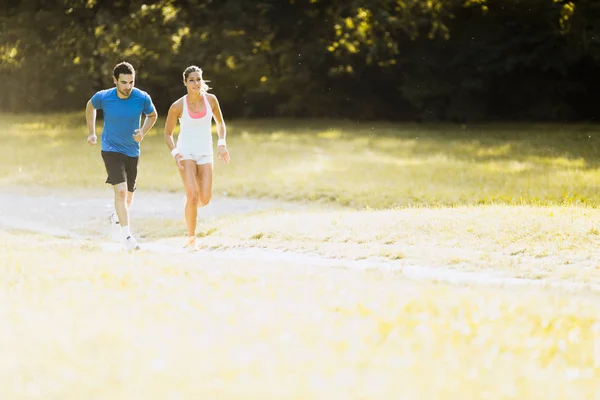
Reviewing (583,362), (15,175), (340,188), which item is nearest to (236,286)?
(583,362)

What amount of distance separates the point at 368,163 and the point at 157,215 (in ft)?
26.6

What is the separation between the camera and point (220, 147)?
1095cm

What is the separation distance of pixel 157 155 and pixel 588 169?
10976 millimetres

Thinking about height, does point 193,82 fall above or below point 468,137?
above

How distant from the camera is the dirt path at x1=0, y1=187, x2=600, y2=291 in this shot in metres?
9.38

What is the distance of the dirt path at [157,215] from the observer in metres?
9.38

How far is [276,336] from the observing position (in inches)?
223

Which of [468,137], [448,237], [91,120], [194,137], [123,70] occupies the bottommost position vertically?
[468,137]

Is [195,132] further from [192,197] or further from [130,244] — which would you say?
[130,244]

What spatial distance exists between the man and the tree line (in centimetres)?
2225

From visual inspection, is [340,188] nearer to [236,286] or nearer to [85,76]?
[236,286]

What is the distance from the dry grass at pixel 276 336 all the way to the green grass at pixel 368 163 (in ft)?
29.9

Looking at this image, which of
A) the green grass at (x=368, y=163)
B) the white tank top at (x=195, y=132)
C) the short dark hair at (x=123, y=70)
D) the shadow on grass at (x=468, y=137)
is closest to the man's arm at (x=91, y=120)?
the short dark hair at (x=123, y=70)

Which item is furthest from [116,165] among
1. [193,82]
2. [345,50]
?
[345,50]
